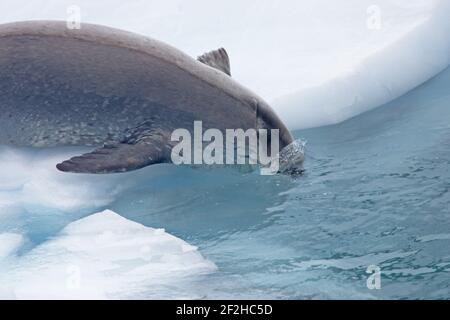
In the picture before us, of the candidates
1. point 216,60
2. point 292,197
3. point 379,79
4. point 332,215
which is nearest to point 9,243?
point 292,197

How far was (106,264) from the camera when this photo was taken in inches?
134

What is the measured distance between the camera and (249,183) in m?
4.23

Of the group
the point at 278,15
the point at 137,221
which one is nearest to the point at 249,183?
the point at 137,221

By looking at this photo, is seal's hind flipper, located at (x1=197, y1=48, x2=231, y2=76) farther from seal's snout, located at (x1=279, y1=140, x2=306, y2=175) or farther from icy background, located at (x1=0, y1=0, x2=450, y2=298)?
seal's snout, located at (x1=279, y1=140, x2=306, y2=175)

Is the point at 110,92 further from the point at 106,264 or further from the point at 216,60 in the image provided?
the point at 106,264

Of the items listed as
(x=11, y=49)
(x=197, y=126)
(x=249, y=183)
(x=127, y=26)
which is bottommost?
(x=249, y=183)

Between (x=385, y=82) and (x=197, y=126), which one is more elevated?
(x=385, y=82)

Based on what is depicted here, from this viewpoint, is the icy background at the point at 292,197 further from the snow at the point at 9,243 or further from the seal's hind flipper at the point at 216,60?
the seal's hind flipper at the point at 216,60

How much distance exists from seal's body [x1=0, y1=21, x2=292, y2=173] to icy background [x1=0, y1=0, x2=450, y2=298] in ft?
0.65

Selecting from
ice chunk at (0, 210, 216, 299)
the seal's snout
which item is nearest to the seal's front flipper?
ice chunk at (0, 210, 216, 299)

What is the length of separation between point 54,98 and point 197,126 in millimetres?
809

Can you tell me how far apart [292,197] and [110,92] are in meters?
1.15

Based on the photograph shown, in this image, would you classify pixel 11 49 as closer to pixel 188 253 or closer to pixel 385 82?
pixel 188 253

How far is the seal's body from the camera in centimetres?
427
